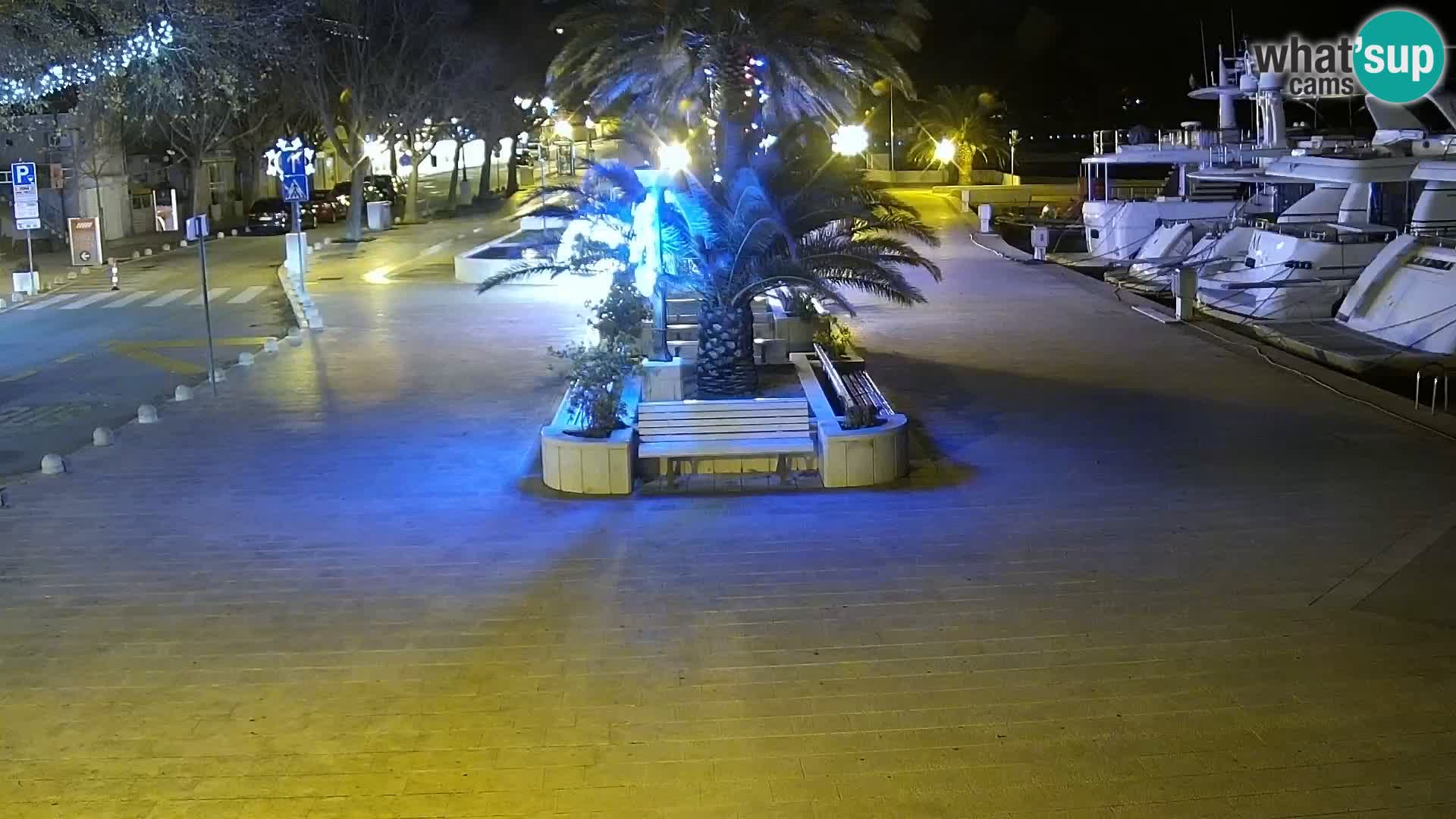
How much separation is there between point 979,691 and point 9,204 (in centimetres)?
4100

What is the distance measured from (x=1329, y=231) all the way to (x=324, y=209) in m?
34.8

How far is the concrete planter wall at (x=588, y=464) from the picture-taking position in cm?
1097

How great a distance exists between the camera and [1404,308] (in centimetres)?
2211

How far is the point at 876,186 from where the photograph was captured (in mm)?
14055

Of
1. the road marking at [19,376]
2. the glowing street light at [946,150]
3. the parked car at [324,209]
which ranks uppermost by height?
the glowing street light at [946,150]

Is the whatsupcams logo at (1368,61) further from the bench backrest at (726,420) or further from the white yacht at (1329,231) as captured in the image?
the bench backrest at (726,420)

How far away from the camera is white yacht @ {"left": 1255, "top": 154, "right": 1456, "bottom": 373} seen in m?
20.5

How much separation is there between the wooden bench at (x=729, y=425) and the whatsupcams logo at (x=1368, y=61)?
24893mm

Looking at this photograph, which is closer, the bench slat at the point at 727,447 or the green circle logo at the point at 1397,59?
the bench slat at the point at 727,447

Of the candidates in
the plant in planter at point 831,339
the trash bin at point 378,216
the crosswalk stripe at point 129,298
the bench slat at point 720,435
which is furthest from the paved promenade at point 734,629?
the trash bin at point 378,216

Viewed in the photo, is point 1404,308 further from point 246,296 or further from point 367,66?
point 367,66

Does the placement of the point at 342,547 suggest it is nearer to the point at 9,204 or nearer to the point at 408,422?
the point at 408,422

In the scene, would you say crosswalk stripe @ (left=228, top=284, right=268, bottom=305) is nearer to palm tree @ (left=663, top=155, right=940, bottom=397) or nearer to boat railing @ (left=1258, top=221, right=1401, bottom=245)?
palm tree @ (left=663, top=155, right=940, bottom=397)

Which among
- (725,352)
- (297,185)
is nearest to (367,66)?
(297,185)
